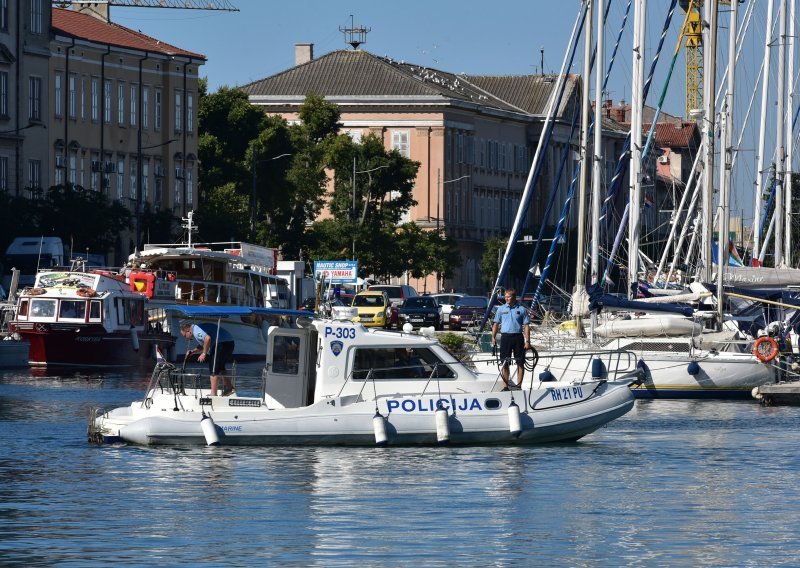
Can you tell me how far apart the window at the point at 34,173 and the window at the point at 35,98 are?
1.96 metres

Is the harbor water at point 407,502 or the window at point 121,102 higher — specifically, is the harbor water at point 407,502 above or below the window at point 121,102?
below

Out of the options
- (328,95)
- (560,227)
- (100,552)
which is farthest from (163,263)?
(328,95)

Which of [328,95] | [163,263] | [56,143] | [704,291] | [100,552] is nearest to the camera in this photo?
[100,552]

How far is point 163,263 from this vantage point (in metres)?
71.7

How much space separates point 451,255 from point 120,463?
95359mm

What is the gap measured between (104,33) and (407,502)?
81.1 metres

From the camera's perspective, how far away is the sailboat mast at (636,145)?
5528 cm

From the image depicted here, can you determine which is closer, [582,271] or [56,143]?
[582,271]

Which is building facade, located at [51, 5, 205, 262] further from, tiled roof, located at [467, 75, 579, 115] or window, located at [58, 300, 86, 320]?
tiled roof, located at [467, 75, 579, 115]

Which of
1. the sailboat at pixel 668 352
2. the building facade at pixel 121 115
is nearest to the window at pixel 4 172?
the building facade at pixel 121 115

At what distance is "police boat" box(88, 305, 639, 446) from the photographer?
Answer: 32625mm

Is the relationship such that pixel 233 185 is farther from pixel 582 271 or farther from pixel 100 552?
pixel 100 552

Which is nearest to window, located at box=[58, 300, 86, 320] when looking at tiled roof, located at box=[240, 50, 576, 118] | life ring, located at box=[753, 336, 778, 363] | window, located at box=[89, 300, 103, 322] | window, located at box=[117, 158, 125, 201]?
window, located at box=[89, 300, 103, 322]

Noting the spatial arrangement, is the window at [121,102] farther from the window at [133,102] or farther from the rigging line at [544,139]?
the rigging line at [544,139]
